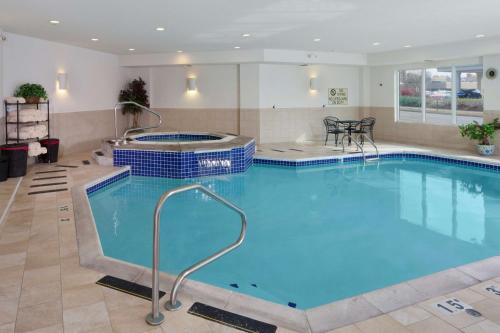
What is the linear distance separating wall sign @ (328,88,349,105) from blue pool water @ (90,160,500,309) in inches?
196

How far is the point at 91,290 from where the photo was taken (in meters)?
2.82

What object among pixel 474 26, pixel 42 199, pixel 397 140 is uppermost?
pixel 474 26

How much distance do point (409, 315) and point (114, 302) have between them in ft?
5.99

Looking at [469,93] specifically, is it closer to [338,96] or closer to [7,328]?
[338,96]

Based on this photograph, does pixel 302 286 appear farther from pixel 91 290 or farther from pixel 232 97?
pixel 232 97

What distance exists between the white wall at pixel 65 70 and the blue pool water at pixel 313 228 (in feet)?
9.65

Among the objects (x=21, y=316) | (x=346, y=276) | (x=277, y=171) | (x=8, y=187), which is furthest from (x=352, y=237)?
(x=8, y=187)

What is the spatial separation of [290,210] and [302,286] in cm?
222

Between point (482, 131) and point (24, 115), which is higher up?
point (24, 115)

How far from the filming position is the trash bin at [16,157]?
6559mm

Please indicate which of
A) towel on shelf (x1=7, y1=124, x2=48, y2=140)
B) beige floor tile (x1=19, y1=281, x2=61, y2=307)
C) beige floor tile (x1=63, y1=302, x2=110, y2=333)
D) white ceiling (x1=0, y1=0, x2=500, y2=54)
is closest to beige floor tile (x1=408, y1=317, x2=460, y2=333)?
beige floor tile (x1=63, y1=302, x2=110, y2=333)

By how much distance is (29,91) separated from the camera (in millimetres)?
7352

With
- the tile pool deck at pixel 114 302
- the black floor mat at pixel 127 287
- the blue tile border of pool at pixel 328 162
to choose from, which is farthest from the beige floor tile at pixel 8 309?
the blue tile border of pool at pixel 328 162

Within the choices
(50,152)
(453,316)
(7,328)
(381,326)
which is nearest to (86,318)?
(7,328)
